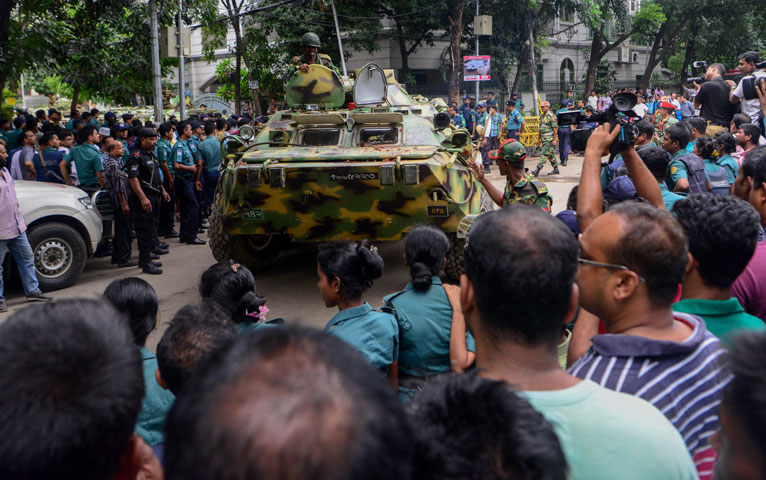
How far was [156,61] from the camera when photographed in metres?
12.9

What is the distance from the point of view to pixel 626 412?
1463 millimetres

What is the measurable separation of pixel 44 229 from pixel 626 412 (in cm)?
673

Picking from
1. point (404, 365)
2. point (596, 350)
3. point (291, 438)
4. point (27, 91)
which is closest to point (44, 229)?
point (404, 365)

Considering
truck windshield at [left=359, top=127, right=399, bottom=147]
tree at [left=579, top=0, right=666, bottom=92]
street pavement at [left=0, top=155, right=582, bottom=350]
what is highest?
tree at [left=579, top=0, right=666, bottom=92]

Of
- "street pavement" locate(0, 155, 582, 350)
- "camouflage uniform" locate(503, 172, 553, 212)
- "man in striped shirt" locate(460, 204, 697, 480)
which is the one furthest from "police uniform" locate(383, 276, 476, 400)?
"street pavement" locate(0, 155, 582, 350)

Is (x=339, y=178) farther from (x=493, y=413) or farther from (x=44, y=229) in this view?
(x=493, y=413)

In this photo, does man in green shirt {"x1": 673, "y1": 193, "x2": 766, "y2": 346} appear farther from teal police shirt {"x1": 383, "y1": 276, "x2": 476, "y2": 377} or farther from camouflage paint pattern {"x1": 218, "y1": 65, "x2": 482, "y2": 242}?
camouflage paint pattern {"x1": 218, "y1": 65, "x2": 482, "y2": 242}

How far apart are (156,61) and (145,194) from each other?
5.90 m

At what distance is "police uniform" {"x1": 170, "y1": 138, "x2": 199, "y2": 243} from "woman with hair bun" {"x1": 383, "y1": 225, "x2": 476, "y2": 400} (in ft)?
22.1

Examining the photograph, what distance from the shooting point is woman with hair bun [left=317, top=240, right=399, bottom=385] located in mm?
2832

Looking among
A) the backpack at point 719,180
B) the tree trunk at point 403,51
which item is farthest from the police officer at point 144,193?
the tree trunk at point 403,51

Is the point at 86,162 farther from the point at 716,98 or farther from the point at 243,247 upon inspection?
the point at 716,98

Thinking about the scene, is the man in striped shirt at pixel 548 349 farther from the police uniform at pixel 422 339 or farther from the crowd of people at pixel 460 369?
the police uniform at pixel 422 339

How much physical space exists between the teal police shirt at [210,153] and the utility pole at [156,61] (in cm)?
360
